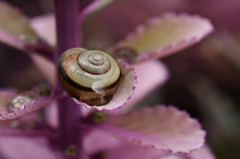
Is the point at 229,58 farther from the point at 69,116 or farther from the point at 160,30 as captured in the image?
the point at 69,116

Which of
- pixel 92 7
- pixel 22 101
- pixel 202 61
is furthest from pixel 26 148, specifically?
pixel 202 61

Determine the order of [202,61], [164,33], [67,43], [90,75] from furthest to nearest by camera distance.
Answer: [202,61] → [164,33] → [67,43] → [90,75]

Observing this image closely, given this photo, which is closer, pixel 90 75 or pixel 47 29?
pixel 90 75

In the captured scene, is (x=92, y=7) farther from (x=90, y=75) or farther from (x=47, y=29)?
(x=47, y=29)

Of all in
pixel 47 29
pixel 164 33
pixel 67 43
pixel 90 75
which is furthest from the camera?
pixel 47 29

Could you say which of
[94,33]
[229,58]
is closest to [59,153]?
[229,58]

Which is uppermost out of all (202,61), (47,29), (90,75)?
(202,61)
